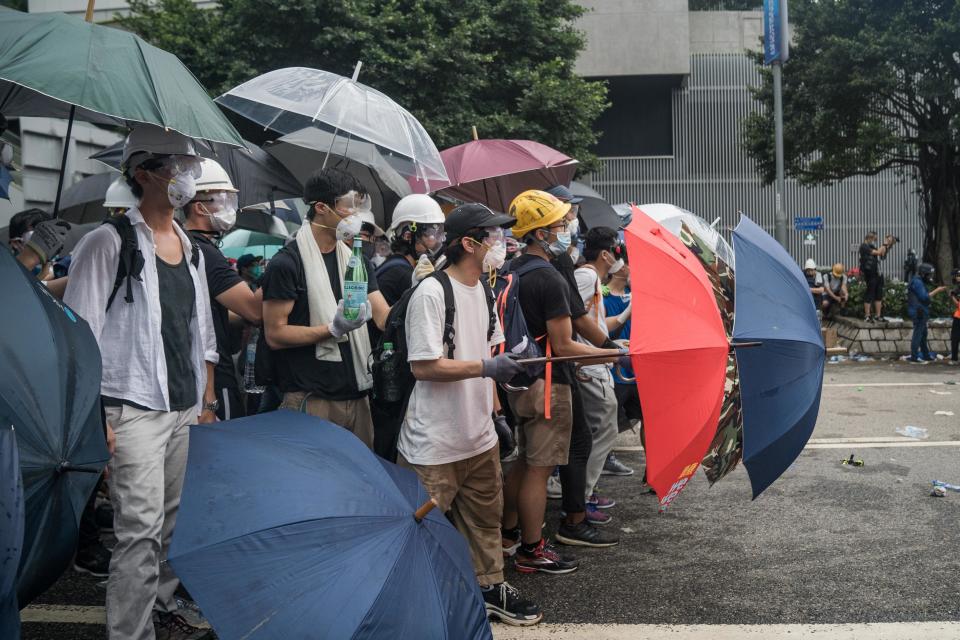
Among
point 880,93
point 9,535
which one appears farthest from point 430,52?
point 9,535

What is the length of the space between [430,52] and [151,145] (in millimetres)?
14934

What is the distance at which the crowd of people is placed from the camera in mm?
3555

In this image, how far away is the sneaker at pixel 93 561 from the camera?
508 cm

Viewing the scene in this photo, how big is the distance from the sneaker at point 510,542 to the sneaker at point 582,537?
34 centimetres

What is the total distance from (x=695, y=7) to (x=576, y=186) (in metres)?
33.1

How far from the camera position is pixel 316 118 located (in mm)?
5062

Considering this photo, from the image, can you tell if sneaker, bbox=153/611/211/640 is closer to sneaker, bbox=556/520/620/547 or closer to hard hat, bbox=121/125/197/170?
hard hat, bbox=121/125/197/170

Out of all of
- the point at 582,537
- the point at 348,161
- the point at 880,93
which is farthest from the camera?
the point at 880,93

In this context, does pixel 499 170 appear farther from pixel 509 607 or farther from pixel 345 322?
pixel 509 607

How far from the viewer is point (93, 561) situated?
5117 millimetres

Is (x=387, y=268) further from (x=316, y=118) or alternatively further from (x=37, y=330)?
(x=37, y=330)

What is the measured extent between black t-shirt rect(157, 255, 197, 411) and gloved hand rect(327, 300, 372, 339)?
0.56 metres

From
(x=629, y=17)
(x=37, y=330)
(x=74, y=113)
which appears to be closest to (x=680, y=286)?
(x=37, y=330)

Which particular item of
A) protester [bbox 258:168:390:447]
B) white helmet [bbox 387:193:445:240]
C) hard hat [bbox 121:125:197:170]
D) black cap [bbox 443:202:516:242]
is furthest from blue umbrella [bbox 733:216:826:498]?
hard hat [bbox 121:125:197:170]
